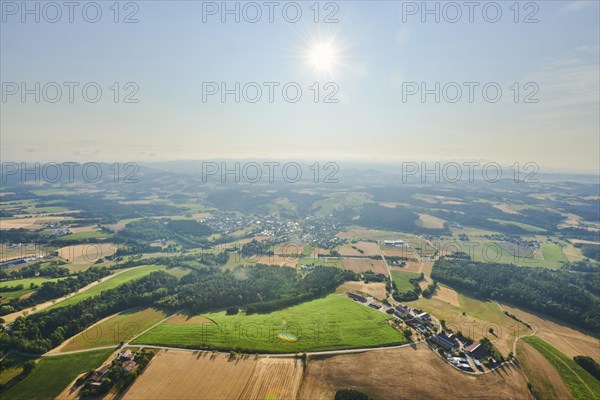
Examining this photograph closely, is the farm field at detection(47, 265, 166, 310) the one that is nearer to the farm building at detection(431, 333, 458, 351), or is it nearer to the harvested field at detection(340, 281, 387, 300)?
the harvested field at detection(340, 281, 387, 300)

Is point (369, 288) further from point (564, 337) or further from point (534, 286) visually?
point (534, 286)

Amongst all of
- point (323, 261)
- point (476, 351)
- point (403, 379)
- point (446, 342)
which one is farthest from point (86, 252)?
point (476, 351)

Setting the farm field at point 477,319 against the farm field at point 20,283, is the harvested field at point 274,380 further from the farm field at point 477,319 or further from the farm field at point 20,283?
the farm field at point 20,283

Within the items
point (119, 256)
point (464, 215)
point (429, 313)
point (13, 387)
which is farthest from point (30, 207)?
point (464, 215)

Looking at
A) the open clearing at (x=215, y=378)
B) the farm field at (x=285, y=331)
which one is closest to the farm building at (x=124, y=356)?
the farm field at (x=285, y=331)

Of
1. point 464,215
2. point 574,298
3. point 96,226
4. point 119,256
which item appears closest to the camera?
point 574,298

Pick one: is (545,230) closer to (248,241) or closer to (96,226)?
(248,241)
